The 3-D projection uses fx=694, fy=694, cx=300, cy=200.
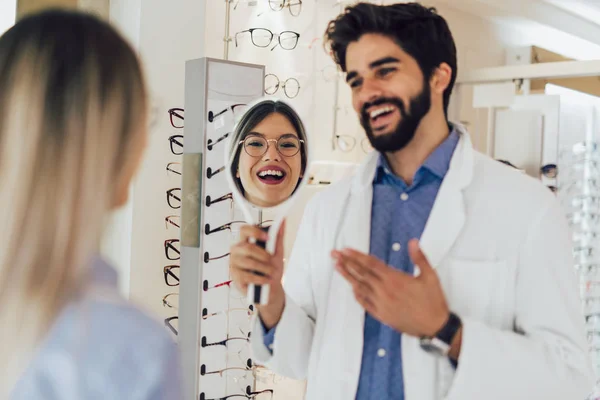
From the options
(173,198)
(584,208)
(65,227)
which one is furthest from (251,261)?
(584,208)

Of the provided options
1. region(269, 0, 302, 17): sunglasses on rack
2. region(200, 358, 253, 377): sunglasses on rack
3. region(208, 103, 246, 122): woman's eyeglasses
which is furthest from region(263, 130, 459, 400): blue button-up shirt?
region(269, 0, 302, 17): sunglasses on rack

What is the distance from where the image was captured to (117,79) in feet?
2.64

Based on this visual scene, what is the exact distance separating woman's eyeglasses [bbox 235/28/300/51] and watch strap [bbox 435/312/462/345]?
2.53 metres

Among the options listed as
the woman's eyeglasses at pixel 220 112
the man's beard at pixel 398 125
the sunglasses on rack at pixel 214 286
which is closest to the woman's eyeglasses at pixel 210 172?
the woman's eyeglasses at pixel 220 112

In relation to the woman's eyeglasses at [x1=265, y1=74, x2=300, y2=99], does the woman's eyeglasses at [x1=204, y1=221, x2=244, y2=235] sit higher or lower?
lower

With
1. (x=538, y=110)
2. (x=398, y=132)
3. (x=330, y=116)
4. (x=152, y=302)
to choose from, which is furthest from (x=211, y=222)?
Answer: (x=538, y=110)

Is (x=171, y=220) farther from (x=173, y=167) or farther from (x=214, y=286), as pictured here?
(x=214, y=286)

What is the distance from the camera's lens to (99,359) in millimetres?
732

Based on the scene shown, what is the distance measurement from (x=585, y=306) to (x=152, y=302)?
2.66 m

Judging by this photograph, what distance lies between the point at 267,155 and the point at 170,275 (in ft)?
4.95

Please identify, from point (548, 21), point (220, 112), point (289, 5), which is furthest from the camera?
point (548, 21)

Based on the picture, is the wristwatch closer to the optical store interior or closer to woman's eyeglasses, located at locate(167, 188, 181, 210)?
the optical store interior

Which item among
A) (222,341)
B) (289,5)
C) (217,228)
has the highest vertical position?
(289,5)

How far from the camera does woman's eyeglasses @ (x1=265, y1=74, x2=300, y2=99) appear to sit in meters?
3.80
